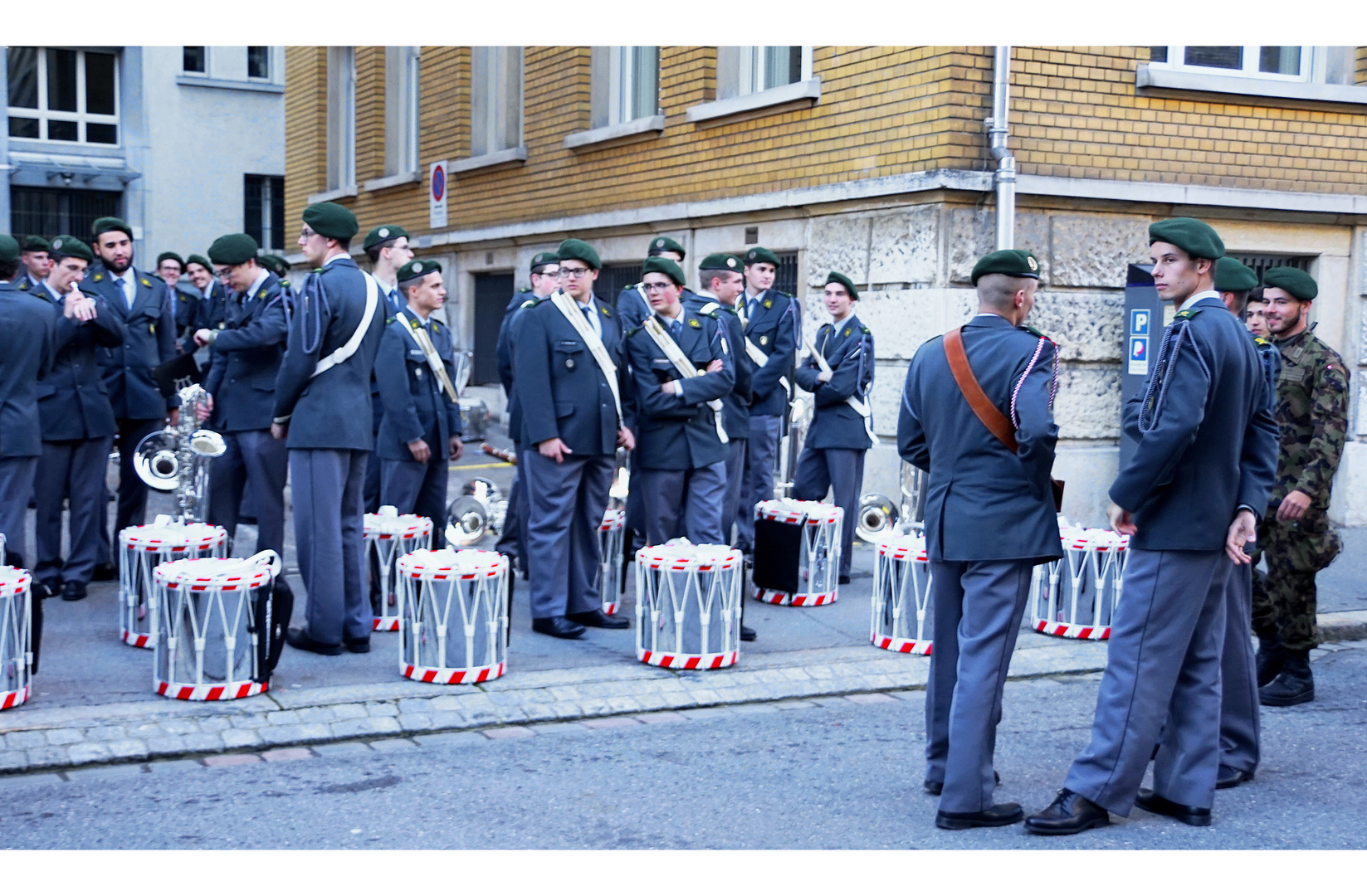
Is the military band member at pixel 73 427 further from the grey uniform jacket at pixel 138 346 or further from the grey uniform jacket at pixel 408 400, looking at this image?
the grey uniform jacket at pixel 408 400

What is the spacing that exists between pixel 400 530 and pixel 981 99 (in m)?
5.74

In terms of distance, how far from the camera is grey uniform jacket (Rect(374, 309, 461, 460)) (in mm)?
8086

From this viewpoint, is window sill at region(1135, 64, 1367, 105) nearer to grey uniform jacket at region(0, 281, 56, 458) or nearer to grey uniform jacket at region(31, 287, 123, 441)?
grey uniform jacket at region(31, 287, 123, 441)

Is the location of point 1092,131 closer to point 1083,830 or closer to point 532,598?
point 532,598

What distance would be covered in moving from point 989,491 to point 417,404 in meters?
4.17

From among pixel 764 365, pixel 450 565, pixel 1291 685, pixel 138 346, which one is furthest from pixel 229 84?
pixel 1291 685

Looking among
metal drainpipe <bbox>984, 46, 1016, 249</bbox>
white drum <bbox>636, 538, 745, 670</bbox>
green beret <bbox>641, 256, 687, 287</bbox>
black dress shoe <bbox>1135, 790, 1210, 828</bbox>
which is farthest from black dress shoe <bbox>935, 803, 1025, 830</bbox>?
metal drainpipe <bbox>984, 46, 1016, 249</bbox>

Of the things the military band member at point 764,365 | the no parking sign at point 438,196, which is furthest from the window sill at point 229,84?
the military band member at point 764,365

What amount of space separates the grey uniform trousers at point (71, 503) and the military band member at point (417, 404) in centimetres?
164

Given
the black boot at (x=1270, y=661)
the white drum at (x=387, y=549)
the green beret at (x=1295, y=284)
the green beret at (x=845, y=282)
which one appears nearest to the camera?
the green beret at (x=1295, y=284)

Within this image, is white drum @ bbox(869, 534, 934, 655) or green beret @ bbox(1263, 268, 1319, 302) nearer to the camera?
green beret @ bbox(1263, 268, 1319, 302)

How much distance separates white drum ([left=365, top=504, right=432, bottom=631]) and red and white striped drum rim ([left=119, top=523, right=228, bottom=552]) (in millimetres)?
752

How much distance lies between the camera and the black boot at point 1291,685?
22.2 feet

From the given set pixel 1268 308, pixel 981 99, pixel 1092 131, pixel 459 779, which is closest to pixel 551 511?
pixel 459 779
